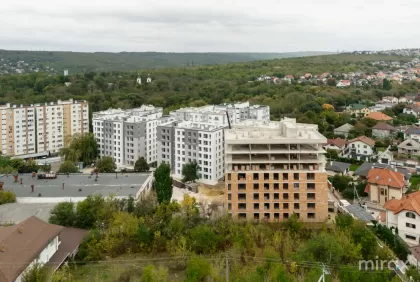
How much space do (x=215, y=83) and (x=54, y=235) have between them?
58034 millimetres

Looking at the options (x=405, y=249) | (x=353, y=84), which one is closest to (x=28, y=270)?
(x=405, y=249)

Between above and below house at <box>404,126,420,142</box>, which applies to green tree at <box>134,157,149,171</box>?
below

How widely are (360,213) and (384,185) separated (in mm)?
4143

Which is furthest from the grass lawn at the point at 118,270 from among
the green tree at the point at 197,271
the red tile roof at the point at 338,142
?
the red tile roof at the point at 338,142

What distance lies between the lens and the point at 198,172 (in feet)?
104

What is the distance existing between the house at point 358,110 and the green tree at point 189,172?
109 ft

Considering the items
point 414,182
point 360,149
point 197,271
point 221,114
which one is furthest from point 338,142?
point 197,271

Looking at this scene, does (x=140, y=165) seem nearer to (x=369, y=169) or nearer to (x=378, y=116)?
(x=369, y=169)

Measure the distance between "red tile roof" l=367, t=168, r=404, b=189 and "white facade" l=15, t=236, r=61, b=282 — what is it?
19.2 meters

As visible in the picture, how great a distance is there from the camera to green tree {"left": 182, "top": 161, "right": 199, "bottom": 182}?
99.7 feet

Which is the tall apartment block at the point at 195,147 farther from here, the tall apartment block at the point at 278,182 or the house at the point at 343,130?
the house at the point at 343,130

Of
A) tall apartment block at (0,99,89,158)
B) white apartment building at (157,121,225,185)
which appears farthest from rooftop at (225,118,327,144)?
tall apartment block at (0,99,89,158)

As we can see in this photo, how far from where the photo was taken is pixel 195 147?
31.9 m

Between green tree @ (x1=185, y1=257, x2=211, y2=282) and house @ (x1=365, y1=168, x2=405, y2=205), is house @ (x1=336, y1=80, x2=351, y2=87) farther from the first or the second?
green tree @ (x1=185, y1=257, x2=211, y2=282)
